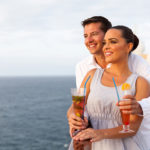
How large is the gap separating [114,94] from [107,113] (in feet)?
0.75

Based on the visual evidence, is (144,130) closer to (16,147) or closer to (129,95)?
(129,95)

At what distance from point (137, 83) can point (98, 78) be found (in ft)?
1.47

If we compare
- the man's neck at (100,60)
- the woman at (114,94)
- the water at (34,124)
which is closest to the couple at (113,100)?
the woman at (114,94)

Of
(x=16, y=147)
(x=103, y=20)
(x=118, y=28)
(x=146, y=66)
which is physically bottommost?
(x=16, y=147)

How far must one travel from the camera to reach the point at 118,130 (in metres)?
2.58

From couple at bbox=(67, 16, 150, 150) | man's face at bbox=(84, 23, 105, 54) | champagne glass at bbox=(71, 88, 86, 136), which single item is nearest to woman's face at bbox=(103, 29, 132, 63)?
couple at bbox=(67, 16, 150, 150)

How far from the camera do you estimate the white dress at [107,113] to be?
275 centimetres

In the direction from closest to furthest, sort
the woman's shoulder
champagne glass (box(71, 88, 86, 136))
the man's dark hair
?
champagne glass (box(71, 88, 86, 136))
the woman's shoulder
the man's dark hair

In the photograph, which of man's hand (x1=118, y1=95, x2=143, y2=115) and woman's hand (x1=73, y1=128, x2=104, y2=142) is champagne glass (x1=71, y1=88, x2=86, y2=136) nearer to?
woman's hand (x1=73, y1=128, x2=104, y2=142)

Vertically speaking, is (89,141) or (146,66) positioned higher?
(146,66)

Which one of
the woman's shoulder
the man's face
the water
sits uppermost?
the man's face

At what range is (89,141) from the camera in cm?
244

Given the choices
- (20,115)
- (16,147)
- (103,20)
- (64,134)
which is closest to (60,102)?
(20,115)

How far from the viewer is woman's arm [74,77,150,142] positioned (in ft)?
7.98
